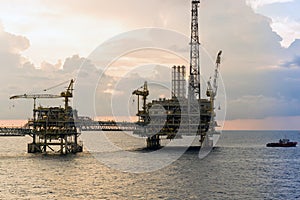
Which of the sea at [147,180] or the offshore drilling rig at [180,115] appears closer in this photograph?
the sea at [147,180]

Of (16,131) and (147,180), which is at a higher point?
(16,131)

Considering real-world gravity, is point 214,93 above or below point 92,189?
above

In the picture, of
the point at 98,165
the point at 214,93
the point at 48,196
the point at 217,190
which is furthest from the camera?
the point at 214,93

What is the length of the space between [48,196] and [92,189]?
9067mm

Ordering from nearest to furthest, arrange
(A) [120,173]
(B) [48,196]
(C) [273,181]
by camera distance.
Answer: (B) [48,196] < (C) [273,181] < (A) [120,173]

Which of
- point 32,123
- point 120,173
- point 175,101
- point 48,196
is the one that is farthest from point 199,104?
point 48,196

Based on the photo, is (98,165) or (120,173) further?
(98,165)

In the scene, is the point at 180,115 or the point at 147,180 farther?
the point at 180,115

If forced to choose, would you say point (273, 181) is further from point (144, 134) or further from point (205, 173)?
point (144, 134)

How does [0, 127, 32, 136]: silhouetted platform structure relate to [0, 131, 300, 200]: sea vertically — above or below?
above

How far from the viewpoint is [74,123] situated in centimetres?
13925

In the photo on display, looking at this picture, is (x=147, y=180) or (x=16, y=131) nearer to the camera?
(x=147, y=180)

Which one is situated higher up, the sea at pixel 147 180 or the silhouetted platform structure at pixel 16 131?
the silhouetted platform structure at pixel 16 131

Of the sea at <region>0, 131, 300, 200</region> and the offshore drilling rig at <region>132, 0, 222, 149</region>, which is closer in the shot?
the sea at <region>0, 131, 300, 200</region>
